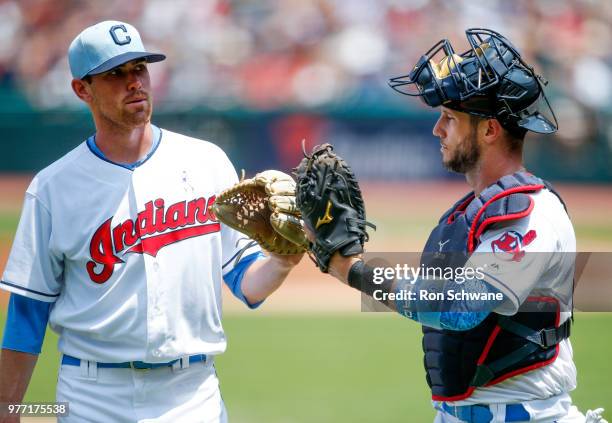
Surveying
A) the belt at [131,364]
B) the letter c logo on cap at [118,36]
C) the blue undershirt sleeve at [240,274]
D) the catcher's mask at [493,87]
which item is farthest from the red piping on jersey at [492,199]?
the letter c logo on cap at [118,36]

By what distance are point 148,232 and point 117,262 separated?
0.15 meters

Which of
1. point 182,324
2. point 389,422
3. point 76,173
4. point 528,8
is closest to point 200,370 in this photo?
point 182,324

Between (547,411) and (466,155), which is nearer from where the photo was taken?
(547,411)

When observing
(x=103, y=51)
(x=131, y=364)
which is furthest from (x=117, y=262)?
(x=103, y=51)

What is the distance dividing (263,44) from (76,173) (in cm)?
1286

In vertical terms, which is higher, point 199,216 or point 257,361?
point 199,216

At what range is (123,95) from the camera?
126 inches

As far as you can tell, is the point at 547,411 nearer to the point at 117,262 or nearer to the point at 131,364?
the point at 131,364

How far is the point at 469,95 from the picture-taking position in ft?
8.95

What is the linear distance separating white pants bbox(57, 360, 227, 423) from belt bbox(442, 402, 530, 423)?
91cm

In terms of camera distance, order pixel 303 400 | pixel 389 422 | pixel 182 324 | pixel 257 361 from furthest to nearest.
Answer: pixel 257 361 → pixel 303 400 → pixel 389 422 → pixel 182 324

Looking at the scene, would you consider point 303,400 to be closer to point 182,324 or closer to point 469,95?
point 182,324

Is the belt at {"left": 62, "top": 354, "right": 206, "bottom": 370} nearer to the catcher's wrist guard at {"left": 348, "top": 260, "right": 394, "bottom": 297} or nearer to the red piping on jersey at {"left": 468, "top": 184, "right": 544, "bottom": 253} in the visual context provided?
the catcher's wrist guard at {"left": 348, "top": 260, "right": 394, "bottom": 297}

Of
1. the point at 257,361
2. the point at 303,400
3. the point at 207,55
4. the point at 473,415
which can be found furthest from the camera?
the point at 207,55
